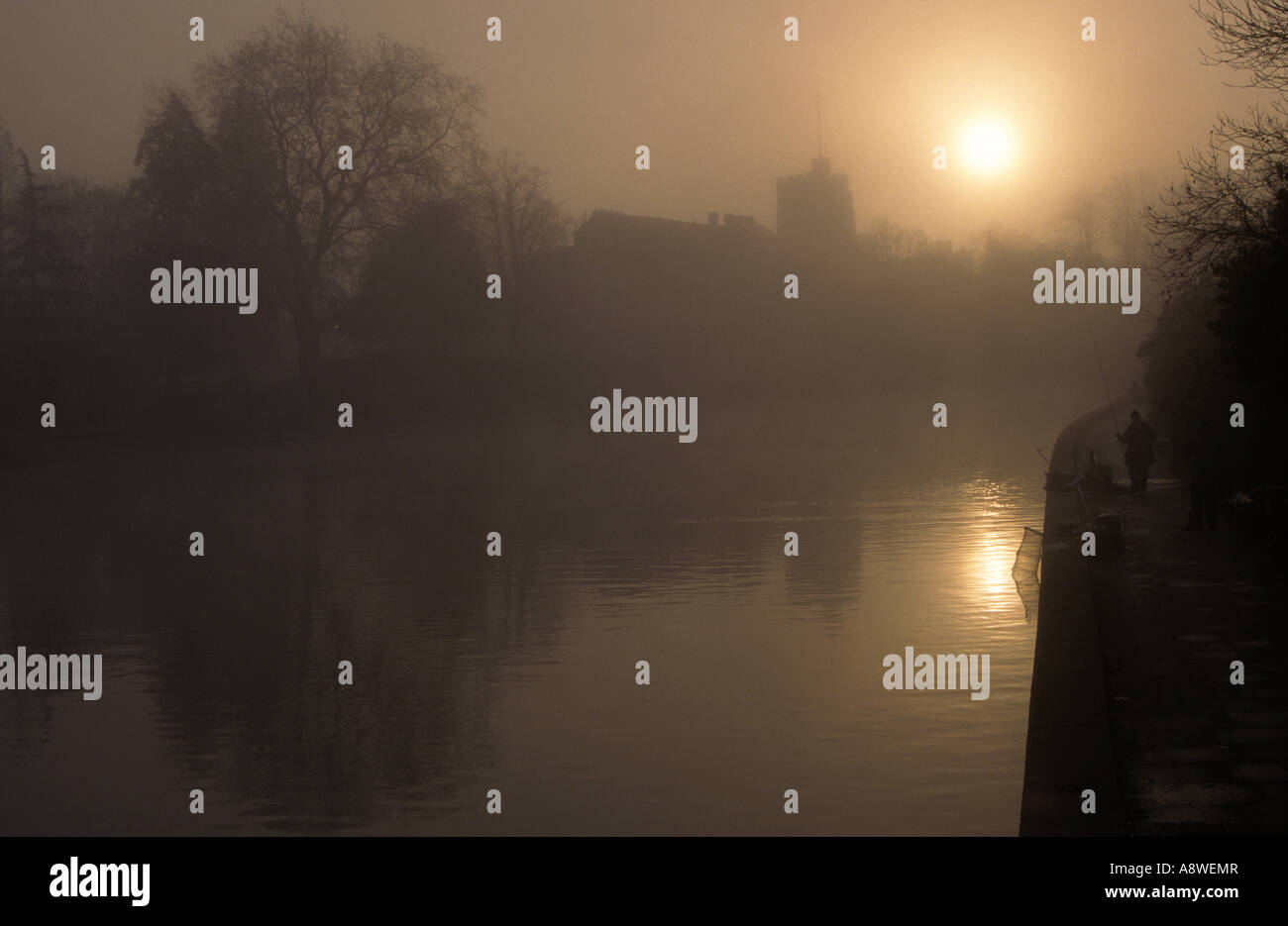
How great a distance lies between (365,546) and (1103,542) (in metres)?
9.69

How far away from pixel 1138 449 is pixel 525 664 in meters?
14.0

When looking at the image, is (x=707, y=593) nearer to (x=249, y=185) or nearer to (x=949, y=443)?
(x=949, y=443)

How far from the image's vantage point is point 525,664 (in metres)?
11.8

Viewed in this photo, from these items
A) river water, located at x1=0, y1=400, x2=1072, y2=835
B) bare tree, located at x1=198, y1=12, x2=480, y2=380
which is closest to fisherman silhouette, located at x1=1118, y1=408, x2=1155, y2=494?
river water, located at x1=0, y1=400, x2=1072, y2=835

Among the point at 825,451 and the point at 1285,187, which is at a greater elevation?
the point at 1285,187

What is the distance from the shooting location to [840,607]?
553 inches

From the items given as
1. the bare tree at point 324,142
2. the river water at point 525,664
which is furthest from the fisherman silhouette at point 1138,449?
the bare tree at point 324,142

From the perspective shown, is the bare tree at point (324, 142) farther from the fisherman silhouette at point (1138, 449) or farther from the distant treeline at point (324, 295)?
the fisherman silhouette at point (1138, 449)

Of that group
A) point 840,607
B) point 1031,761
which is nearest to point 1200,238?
point 840,607

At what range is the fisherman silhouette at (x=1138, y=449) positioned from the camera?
22.6m

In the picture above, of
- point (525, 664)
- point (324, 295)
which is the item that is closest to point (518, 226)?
point (324, 295)

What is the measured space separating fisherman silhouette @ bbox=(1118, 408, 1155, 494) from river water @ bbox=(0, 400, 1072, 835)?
1.66 m

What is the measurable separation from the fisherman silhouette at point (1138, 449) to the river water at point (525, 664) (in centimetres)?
166

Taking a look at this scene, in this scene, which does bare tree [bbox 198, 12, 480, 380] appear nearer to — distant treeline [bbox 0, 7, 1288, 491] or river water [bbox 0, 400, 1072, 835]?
distant treeline [bbox 0, 7, 1288, 491]
